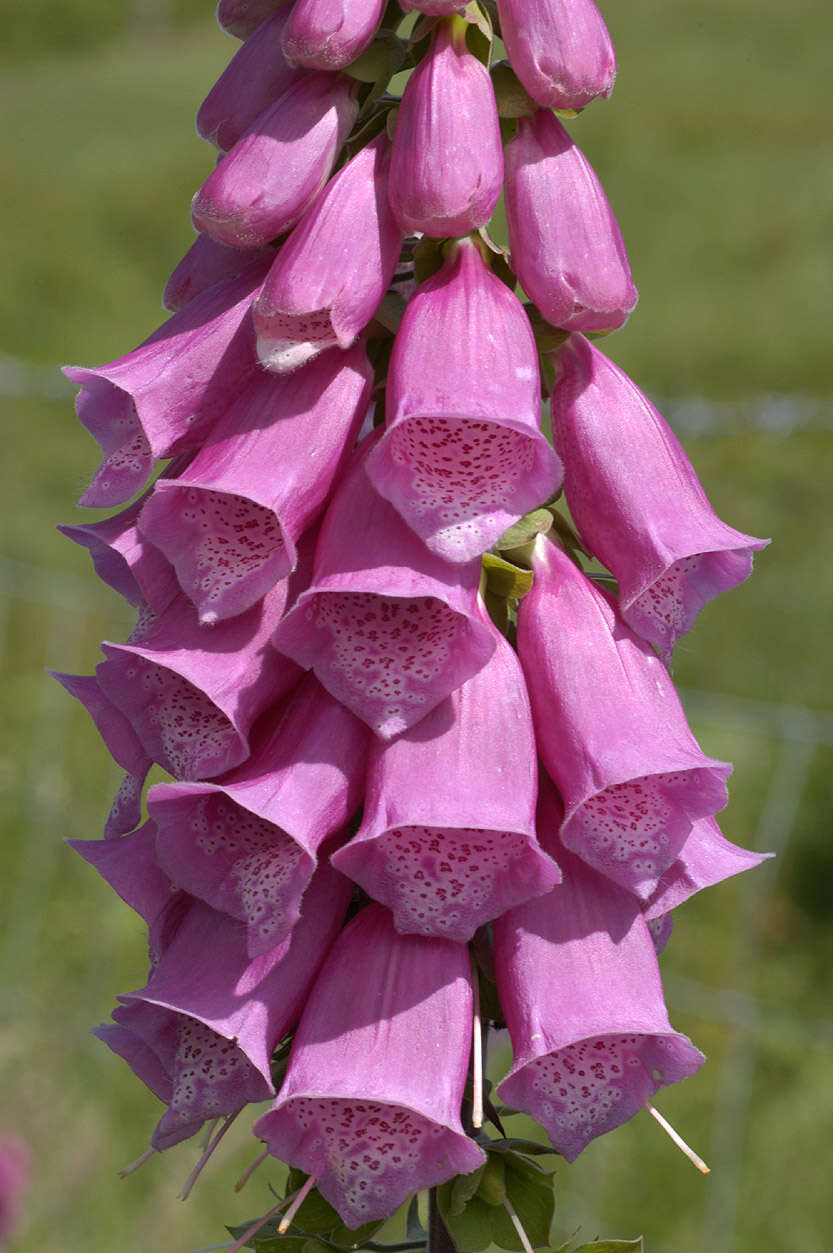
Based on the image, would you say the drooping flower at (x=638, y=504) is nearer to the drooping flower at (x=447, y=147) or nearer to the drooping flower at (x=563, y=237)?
the drooping flower at (x=563, y=237)

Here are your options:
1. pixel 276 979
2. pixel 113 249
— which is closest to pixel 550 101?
pixel 276 979

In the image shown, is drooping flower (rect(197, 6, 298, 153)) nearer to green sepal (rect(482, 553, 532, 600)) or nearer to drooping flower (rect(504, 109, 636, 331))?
drooping flower (rect(504, 109, 636, 331))

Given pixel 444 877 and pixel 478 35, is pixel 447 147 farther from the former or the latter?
pixel 444 877

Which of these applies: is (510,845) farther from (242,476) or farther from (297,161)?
(297,161)

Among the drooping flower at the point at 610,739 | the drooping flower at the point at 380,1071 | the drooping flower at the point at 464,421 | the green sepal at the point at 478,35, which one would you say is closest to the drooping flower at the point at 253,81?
the green sepal at the point at 478,35

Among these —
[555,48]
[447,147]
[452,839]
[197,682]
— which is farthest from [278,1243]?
[555,48]
